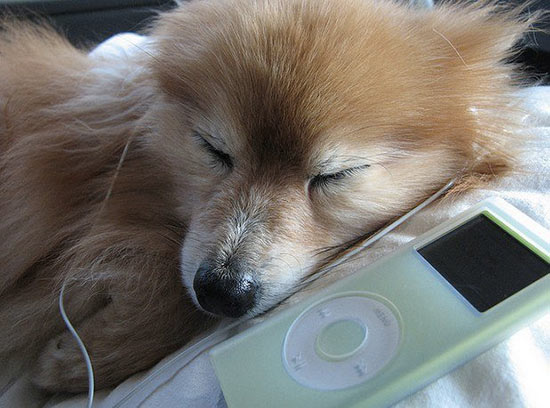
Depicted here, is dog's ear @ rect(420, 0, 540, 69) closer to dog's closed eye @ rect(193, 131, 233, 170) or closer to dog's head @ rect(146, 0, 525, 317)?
→ dog's head @ rect(146, 0, 525, 317)

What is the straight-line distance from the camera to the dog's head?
37.1 inches

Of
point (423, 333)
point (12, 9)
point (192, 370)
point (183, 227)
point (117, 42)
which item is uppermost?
point (423, 333)

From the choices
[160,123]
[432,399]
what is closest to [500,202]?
[432,399]

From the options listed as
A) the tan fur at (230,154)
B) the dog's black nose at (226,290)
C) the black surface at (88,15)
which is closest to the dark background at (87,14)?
the black surface at (88,15)

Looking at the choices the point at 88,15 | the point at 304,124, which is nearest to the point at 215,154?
the point at 304,124

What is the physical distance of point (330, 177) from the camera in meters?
1.03

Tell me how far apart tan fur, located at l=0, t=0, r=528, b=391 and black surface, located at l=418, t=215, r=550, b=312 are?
9.2 inches

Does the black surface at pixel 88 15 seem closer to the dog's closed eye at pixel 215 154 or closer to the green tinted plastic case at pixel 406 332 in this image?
the dog's closed eye at pixel 215 154

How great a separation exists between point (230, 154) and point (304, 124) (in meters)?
0.18

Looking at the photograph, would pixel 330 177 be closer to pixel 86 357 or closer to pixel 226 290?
pixel 226 290

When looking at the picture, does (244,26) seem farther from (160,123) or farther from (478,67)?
(478,67)

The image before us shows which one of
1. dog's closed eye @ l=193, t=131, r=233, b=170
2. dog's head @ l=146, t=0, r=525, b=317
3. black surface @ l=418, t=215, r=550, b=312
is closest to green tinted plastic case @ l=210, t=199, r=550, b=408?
black surface @ l=418, t=215, r=550, b=312

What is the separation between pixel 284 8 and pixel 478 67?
442 mm

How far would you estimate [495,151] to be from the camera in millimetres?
1119
